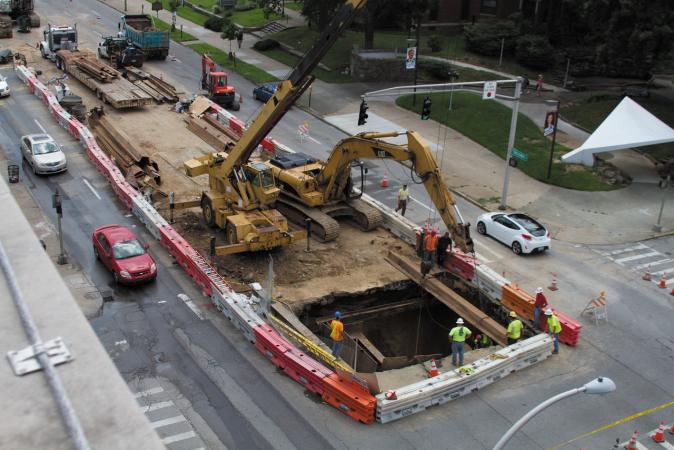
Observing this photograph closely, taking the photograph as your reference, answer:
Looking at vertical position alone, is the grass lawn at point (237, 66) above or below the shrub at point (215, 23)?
below

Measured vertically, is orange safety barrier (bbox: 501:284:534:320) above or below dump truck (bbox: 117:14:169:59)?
below

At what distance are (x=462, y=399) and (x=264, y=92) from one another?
111 feet

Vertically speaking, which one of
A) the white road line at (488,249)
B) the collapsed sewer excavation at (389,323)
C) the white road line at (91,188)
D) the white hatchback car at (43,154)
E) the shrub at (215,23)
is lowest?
the collapsed sewer excavation at (389,323)

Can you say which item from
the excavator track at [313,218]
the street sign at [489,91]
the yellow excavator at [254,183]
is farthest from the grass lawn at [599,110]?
the yellow excavator at [254,183]

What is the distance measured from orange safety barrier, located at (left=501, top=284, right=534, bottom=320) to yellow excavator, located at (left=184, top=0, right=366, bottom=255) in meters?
7.76

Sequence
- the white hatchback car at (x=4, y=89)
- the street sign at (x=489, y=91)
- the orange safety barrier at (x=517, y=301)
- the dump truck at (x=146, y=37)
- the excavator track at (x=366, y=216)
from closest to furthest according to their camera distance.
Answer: the orange safety barrier at (x=517, y=301), the excavator track at (x=366, y=216), the street sign at (x=489, y=91), the white hatchback car at (x=4, y=89), the dump truck at (x=146, y=37)

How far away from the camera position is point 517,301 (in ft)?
84.7

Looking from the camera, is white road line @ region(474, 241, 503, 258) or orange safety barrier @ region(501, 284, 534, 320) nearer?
orange safety barrier @ region(501, 284, 534, 320)

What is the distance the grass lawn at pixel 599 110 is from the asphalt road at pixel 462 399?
1843cm

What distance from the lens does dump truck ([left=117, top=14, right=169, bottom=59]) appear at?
58438mm

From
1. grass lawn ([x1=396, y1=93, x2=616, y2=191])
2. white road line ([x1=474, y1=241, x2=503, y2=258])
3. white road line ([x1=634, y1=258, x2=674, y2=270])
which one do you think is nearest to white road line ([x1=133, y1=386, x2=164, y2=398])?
white road line ([x1=474, y1=241, x2=503, y2=258])

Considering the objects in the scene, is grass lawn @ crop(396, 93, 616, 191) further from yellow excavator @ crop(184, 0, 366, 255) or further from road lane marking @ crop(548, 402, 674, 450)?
road lane marking @ crop(548, 402, 674, 450)

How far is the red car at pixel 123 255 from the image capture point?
26078 mm

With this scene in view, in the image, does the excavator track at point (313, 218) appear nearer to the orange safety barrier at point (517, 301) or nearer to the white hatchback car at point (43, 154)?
the orange safety barrier at point (517, 301)
